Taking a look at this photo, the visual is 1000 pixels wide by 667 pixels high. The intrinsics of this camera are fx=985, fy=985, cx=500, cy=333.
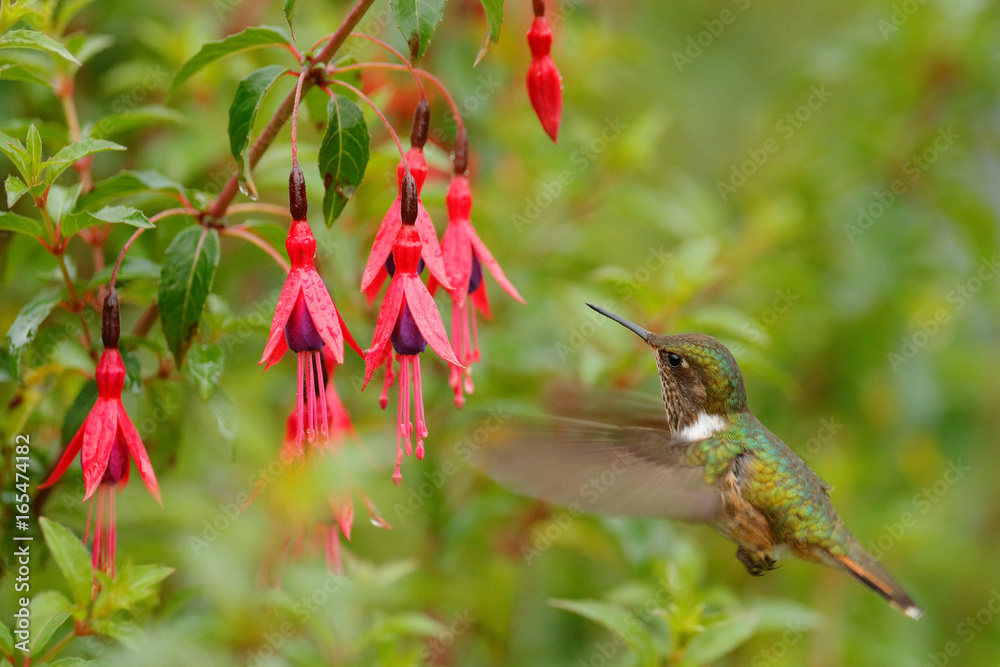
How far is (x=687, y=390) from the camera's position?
179cm

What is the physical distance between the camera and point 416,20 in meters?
1.30

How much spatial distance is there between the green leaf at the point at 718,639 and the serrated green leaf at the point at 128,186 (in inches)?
48.9

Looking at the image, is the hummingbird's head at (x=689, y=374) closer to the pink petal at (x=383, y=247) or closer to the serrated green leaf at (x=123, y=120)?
the pink petal at (x=383, y=247)

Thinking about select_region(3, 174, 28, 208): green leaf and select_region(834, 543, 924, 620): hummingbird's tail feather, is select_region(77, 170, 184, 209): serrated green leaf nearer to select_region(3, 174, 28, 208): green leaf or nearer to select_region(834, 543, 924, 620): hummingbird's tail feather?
select_region(3, 174, 28, 208): green leaf

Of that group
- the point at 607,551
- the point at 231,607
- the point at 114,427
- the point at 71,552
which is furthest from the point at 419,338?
the point at 607,551

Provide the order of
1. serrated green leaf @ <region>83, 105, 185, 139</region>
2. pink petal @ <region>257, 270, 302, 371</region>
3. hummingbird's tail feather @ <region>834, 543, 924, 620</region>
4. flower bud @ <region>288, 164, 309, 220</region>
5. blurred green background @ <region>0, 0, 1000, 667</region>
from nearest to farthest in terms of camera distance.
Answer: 1. pink petal @ <region>257, 270, 302, 371</region>
2. flower bud @ <region>288, 164, 309, 220</region>
3. serrated green leaf @ <region>83, 105, 185, 139</region>
4. hummingbird's tail feather @ <region>834, 543, 924, 620</region>
5. blurred green background @ <region>0, 0, 1000, 667</region>

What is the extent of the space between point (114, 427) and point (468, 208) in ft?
1.98

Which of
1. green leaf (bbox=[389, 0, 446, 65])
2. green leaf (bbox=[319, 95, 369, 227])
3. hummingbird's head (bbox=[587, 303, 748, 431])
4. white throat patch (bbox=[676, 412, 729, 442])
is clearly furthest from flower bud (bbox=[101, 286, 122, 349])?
white throat patch (bbox=[676, 412, 729, 442])

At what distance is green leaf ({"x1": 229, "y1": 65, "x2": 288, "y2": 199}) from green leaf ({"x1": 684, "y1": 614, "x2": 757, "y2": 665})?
1.17 m

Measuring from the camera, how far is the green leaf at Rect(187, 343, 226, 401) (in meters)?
1.52

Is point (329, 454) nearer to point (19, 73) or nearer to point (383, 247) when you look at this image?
point (383, 247)

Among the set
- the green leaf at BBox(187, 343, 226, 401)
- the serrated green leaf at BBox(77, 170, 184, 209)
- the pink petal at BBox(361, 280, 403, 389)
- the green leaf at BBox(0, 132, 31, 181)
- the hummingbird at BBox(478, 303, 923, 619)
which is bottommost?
the hummingbird at BBox(478, 303, 923, 619)

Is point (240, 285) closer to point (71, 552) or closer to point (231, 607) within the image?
point (231, 607)

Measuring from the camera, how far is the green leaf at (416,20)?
129 centimetres
